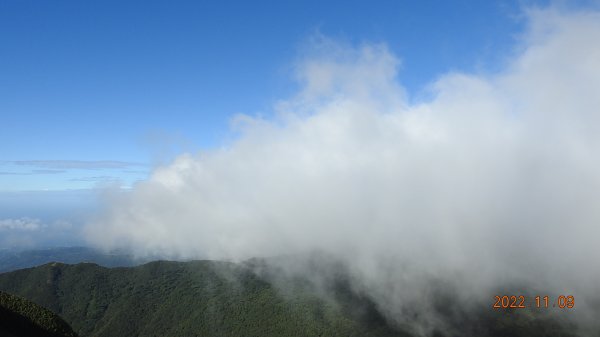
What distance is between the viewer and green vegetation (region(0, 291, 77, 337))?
61.5 m

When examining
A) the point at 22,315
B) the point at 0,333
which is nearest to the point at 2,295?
the point at 22,315

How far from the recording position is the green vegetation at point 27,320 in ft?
202

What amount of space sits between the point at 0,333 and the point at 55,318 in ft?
77.5

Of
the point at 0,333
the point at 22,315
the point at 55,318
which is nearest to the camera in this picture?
the point at 0,333

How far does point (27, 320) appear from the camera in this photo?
6719cm

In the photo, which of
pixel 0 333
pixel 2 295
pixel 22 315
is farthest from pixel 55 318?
pixel 0 333

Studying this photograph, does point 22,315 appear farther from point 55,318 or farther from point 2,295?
point 2,295

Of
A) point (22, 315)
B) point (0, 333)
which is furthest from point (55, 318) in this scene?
point (0, 333)

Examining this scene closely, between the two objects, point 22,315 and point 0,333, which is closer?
point 0,333

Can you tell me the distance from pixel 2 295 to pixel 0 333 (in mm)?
31017

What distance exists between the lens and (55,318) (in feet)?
242

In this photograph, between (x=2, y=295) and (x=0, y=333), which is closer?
(x=0, y=333)

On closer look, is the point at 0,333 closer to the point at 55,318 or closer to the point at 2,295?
the point at 55,318

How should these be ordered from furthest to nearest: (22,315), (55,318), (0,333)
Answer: (55,318), (22,315), (0,333)
